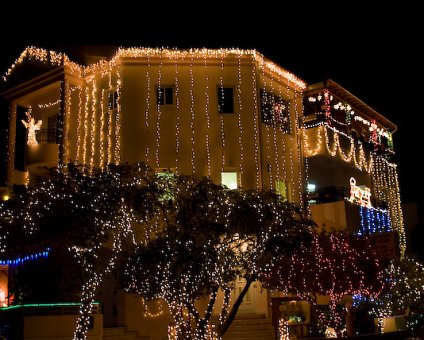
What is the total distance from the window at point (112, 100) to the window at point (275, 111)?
20.7 feet

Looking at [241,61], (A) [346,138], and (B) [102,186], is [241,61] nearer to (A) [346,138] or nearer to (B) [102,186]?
(A) [346,138]

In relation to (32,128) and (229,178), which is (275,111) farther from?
(32,128)

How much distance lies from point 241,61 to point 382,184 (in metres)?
14.8

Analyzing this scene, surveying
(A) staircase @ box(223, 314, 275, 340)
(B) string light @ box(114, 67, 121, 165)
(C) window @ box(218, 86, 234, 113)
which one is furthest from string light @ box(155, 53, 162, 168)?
(A) staircase @ box(223, 314, 275, 340)

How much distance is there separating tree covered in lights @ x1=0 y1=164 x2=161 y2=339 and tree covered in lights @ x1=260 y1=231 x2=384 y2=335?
20.5 ft

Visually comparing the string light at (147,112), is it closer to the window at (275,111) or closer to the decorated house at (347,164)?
the window at (275,111)

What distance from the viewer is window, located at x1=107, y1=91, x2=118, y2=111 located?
2503 centimetres

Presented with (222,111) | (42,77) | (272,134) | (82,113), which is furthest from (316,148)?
(42,77)

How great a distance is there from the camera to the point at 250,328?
Answer: 891 inches

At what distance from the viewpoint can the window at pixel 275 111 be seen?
2616cm

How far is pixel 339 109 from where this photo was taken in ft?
101

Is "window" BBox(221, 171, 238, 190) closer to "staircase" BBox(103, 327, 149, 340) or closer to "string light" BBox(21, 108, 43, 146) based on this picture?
"staircase" BBox(103, 327, 149, 340)

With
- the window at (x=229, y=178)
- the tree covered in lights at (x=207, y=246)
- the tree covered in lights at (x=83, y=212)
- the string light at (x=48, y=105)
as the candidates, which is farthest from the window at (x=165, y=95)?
the tree covered in lights at (x=207, y=246)

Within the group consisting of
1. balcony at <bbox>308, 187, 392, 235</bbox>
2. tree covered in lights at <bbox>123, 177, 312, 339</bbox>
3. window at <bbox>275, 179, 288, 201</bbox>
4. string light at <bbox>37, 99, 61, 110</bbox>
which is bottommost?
tree covered in lights at <bbox>123, 177, 312, 339</bbox>
